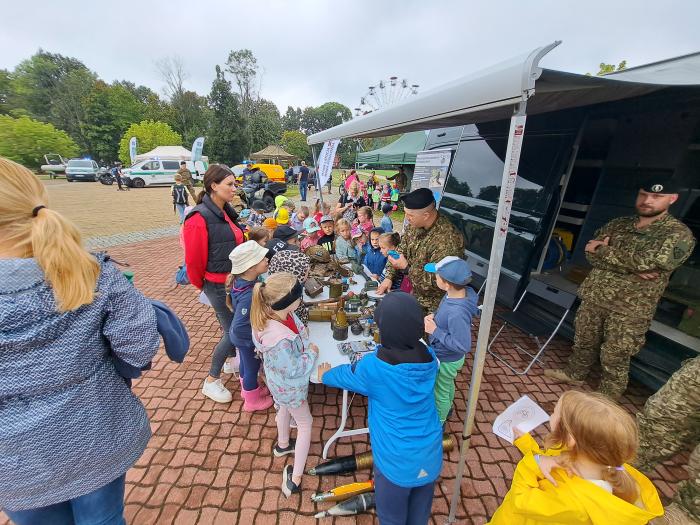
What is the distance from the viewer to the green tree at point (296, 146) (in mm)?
55656

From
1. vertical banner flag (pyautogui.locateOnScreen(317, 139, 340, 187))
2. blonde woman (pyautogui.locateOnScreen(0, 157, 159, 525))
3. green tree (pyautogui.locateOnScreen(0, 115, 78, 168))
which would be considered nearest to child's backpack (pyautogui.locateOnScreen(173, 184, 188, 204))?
vertical banner flag (pyautogui.locateOnScreen(317, 139, 340, 187))

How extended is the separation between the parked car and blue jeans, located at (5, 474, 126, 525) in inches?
1200

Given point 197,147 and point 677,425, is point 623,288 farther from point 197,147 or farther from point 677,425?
point 197,147

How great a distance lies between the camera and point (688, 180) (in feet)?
10.4

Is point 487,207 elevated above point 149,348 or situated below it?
above

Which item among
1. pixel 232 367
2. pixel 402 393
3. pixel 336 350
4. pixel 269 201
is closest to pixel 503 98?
pixel 402 393

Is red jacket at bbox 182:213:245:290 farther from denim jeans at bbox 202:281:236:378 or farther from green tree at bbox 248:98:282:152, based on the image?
green tree at bbox 248:98:282:152

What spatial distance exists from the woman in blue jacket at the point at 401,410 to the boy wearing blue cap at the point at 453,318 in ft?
2.00

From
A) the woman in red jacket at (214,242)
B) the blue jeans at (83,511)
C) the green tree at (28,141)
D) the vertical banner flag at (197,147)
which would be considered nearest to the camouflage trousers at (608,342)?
the woman in red jacket at (214,242)

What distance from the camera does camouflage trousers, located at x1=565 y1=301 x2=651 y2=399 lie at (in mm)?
2689

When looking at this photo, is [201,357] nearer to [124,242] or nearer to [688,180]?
[688,180]

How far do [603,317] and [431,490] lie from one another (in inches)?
100

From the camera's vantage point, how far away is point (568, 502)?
1.14 metres

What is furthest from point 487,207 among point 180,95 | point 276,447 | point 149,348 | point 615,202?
point 180,95
